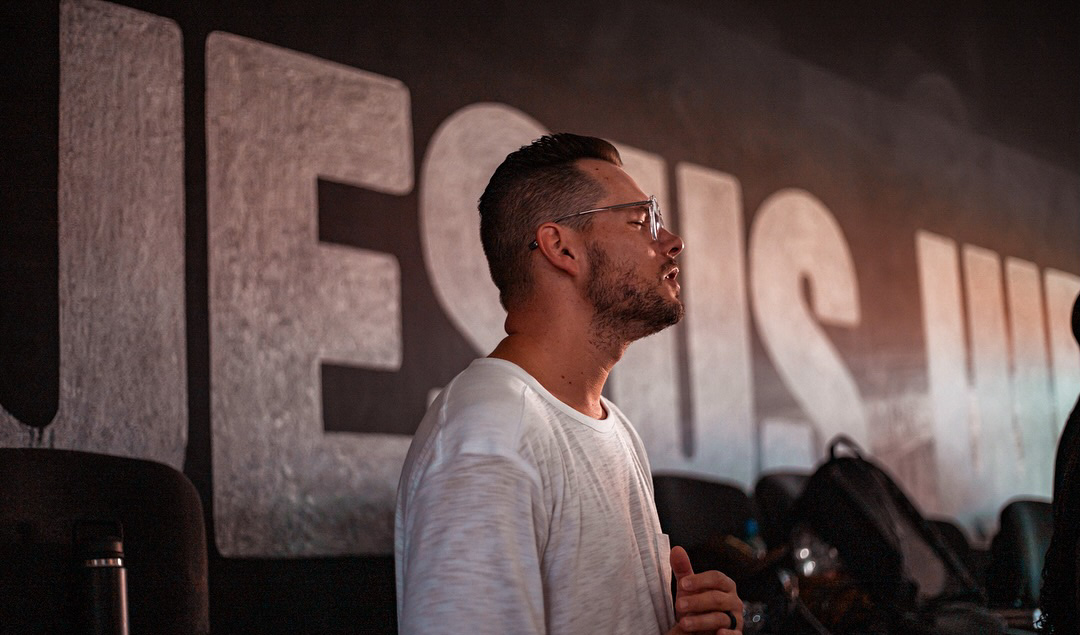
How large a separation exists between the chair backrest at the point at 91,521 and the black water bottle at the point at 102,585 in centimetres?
2

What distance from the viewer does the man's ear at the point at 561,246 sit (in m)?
1.88

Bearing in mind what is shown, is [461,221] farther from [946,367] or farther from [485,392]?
[946,367]

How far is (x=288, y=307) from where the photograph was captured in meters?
2.77

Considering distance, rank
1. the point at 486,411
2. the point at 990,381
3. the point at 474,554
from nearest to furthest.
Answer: the point at 474,554, the point at 486,411, the point at 990,381

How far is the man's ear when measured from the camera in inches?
74.0

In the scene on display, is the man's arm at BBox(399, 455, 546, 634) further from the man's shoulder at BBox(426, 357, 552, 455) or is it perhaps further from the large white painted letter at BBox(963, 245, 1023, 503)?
the large white painted letter at BBox(963, 245, 1023, 503)

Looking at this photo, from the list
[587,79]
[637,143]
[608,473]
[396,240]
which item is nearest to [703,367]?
[637,143]

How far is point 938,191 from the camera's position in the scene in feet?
17.4

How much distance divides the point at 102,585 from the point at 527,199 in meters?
0.95

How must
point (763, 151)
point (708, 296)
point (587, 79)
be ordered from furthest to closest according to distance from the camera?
point (763, 151) → point (708, 296) → point (587, 79)

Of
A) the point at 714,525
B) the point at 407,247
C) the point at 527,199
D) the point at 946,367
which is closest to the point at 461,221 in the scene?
the point at 407,247

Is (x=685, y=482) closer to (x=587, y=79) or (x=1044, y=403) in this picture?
(x=587, y=79)

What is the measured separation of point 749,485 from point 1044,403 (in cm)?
237

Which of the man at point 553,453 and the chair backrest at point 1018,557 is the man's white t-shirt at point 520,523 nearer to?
the man at point 553,453
